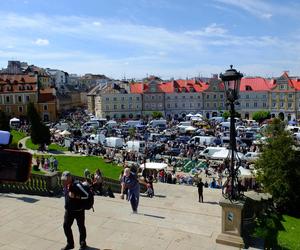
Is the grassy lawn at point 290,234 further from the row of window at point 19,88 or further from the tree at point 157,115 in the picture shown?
the row of window at point 19,88

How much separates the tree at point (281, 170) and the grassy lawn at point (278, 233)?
1951mm

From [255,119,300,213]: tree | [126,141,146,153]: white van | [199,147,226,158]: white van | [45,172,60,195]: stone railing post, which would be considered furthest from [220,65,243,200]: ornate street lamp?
[126,141,146,153]: white van

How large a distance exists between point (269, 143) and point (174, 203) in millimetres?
6905

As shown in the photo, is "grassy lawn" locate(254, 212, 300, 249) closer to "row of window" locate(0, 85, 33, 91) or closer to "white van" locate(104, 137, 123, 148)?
"white van" locate(104, 137, 123, 148)

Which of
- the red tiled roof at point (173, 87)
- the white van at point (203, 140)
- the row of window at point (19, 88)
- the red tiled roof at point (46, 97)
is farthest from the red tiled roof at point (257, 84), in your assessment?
the row of window at point (19, 88)

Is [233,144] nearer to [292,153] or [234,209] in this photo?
[234,209]

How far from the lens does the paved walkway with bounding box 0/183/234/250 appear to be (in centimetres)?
1014

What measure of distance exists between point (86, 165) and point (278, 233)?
82.0 ft

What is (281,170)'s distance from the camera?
20234 millimetres

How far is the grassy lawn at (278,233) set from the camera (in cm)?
1209

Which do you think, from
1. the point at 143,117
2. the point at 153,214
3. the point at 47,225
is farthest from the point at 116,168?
the point at 143,117

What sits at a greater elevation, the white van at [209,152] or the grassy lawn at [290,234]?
the grassy lawn at [290,234]

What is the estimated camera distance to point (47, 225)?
1138cm

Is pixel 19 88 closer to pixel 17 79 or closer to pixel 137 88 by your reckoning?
pixel 17 79
